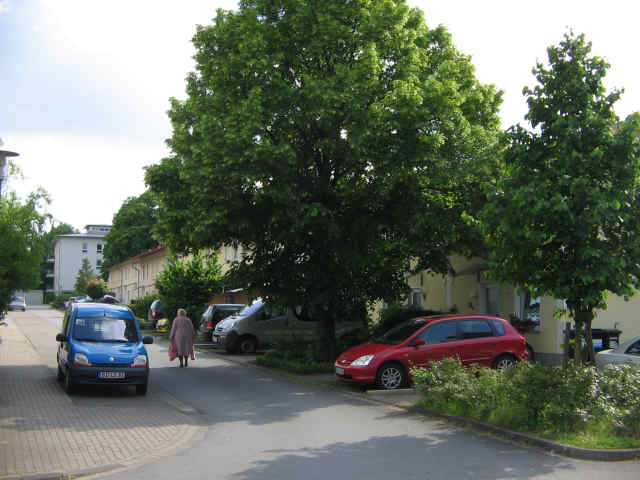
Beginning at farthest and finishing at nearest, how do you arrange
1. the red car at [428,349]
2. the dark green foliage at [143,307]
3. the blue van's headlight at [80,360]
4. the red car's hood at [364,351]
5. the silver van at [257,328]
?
the dark green foliage at [143,307] < the silver van at [257,328] < the red car's hood at [364,351] < the red car at [428,349] < the blue van's headlight at [80,360]

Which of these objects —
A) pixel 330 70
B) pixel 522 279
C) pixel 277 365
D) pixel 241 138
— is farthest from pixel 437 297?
pixel 522 279

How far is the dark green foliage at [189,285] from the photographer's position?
32.5 meters

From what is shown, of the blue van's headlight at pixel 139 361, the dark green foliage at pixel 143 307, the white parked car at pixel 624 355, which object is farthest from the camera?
the dark green foliage at pixel 143 307

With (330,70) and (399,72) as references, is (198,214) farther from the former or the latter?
(399,72)

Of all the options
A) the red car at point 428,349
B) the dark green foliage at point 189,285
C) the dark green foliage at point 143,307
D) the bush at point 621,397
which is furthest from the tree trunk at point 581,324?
the dark green foliage at point 143,307

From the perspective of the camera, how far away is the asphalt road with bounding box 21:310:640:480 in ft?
25.2

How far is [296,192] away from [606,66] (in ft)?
26.9

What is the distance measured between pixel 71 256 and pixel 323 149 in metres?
121

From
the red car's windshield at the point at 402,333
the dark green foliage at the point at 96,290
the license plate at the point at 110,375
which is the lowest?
the license plate at the point at 110,375

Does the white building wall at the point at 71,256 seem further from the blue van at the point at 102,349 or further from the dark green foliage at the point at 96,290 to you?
the blue van at the point at 102,349

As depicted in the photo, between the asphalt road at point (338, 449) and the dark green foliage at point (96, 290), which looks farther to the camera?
the dark green foliage at point (96, 290)

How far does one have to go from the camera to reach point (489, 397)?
35.9 ft

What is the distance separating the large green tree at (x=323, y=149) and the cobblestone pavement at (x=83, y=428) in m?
5.27

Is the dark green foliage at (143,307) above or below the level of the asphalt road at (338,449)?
above
